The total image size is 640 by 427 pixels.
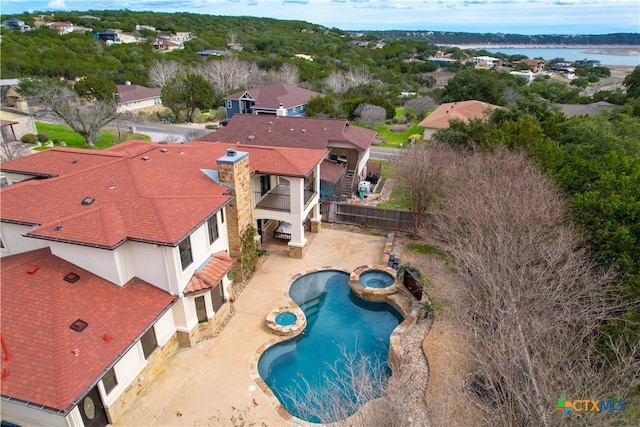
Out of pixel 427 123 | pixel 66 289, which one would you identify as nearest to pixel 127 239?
pixel 66 289

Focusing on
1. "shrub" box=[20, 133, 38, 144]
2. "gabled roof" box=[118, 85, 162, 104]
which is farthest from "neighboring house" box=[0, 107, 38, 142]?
"gabled roof" box=[118, 85, 162, 104]

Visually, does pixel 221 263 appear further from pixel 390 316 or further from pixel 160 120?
pixel 160 120

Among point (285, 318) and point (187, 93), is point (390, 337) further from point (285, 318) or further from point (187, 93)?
point (187, 93)

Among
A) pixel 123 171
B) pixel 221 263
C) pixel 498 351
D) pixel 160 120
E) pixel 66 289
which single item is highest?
pixel 123 171

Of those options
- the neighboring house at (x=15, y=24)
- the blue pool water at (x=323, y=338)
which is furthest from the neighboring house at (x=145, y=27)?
the blue pool water at (x=323, y=338)

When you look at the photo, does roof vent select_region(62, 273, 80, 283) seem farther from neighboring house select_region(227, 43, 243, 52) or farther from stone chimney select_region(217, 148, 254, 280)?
neighboring house select_region(227, 43, 243, 52)

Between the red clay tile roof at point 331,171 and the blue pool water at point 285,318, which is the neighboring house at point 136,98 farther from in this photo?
the blue pool water at point 285,318
